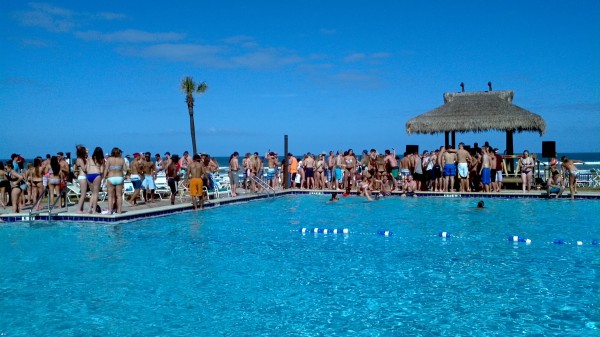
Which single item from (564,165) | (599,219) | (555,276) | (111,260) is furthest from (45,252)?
(564,165)

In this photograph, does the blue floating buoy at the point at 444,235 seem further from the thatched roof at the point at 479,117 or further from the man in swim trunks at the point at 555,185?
the thatched roof at the point at 479,117

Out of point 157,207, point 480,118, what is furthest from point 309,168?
point 157,207

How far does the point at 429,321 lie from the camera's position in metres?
6.18

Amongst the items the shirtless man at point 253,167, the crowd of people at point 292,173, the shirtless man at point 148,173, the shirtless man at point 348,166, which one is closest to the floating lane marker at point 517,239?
the crowd of people at point 292,173

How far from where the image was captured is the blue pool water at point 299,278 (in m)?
6.16

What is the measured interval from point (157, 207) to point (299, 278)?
7.32 m

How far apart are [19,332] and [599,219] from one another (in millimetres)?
12067

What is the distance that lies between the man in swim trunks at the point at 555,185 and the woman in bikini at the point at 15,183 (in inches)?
563

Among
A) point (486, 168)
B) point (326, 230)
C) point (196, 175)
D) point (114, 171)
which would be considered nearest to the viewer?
point (326, 230)

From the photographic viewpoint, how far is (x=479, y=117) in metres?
21.1

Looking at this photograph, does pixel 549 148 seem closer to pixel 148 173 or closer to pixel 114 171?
pixel 148 173

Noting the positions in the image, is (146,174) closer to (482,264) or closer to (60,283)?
(60,283)

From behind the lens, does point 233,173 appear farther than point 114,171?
Yes

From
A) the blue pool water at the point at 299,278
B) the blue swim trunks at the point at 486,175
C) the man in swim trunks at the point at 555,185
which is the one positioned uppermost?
Answer: the blue swim trunks at the point at 486,175
